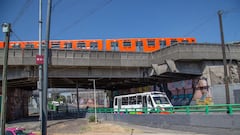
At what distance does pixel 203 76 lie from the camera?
1430 inches

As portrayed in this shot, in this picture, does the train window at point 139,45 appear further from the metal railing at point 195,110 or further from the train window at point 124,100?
the metal railing at point 195,110

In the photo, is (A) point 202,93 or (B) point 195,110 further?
(A) point 202,93

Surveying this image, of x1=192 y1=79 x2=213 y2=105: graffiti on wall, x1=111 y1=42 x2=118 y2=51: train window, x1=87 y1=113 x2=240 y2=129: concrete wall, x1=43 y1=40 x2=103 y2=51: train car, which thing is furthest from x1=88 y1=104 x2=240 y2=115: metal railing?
x1=43 y1=40 x2=103 y2=51: train car

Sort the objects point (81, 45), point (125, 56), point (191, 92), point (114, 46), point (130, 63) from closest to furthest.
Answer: point (125, 56) < point (130, 63) < point (191, 92) < point (81, 45) < point (114, 46)

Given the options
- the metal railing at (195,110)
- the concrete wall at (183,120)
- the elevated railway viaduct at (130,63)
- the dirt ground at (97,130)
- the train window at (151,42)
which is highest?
the train window at (151,42)

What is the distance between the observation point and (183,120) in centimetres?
2183

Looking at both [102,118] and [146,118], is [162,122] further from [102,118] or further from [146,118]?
[102,118]

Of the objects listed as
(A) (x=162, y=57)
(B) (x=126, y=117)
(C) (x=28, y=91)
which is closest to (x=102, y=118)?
(B) (x=126, y=117)

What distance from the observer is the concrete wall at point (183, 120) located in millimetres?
17266

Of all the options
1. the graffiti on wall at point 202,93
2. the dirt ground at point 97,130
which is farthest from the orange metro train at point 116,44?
the dirt ground at point 97,130

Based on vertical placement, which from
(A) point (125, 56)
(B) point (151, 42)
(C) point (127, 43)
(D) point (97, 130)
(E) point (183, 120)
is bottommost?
(D) point (97, 130)

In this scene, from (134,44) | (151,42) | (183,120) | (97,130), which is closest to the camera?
(183,120)

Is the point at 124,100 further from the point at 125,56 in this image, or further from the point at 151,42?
the point at 151,42

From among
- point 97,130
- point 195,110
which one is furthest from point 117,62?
point 195,110
